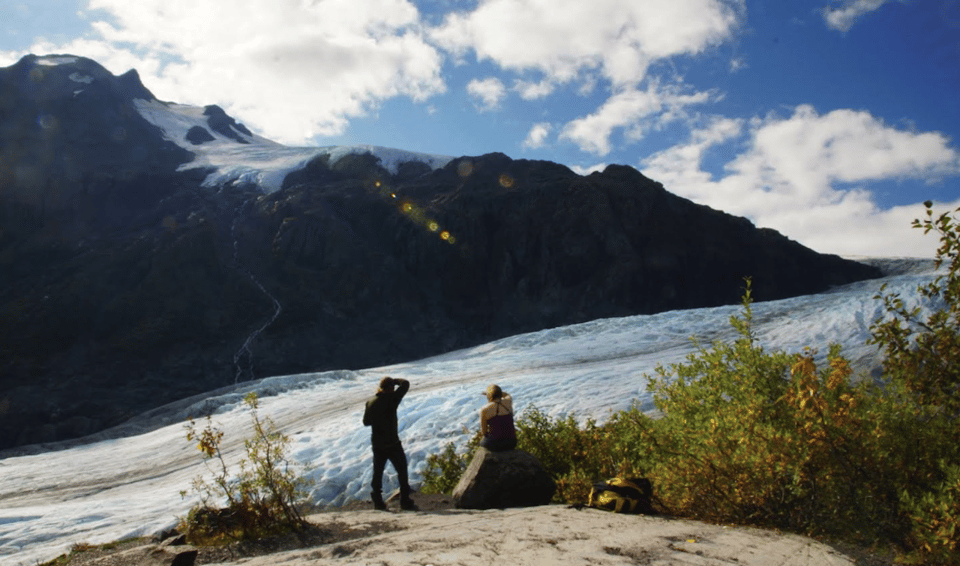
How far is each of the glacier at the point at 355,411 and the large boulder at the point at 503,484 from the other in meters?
2.69

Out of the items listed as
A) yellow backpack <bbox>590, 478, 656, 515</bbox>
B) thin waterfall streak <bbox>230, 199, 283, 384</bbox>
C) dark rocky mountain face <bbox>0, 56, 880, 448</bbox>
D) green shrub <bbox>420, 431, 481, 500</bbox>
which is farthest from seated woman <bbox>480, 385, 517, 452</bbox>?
thin waterfall streak <bbox>230, 199, 283, 384</bbox>

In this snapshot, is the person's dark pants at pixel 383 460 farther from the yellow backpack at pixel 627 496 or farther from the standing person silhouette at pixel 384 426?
the yellow backpack at pixel 627 496

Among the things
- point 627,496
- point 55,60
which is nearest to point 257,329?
point 627,496

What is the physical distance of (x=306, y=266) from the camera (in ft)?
173

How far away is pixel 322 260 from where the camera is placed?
5291 cm

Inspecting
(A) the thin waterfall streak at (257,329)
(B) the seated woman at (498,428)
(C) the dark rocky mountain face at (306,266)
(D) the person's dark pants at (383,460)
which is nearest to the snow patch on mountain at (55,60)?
(C) the dark rocky mountain face at (306,266)

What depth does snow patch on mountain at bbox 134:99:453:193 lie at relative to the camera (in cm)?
6594

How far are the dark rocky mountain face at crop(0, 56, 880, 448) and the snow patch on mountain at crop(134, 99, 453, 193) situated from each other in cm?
274

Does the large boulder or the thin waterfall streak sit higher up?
the thin waterfall streak

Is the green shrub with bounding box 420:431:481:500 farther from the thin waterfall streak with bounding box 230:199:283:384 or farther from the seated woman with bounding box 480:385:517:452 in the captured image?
the thin waterfall streak with bounding box 230:199:283:384

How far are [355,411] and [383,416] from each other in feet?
39.9

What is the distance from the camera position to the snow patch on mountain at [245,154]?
216 feet

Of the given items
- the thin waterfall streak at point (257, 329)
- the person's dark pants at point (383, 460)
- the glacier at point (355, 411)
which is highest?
the thin waterfall streak at point (257, 329)

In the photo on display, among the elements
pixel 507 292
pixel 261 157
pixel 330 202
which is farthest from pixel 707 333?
pixel 261 157
